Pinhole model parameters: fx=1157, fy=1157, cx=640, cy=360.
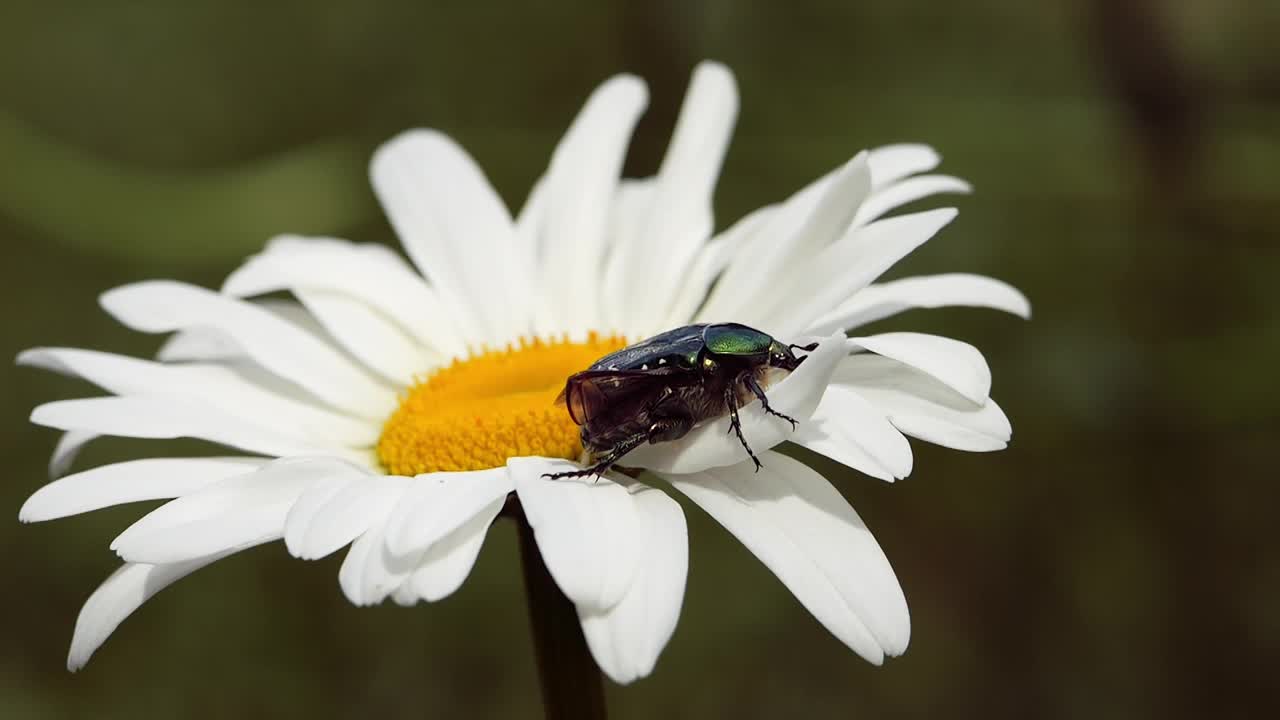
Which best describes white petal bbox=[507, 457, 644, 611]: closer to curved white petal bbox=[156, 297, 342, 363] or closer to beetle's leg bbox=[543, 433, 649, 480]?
beetle's leg bbox=[543, 433, 649, 480]

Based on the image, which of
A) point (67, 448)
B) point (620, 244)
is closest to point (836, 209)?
point (620, 244)

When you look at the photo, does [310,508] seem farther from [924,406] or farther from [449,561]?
[924,406]

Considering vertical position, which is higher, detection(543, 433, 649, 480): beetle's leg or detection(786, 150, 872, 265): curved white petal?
detection(786, 150, 872, 265): curved white petal

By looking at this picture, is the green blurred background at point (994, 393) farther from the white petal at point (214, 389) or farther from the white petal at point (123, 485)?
the white petal at point (123, 485)

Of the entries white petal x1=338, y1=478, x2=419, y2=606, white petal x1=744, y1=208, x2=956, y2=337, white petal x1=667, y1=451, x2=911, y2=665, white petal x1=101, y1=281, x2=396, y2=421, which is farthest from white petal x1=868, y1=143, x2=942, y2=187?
white petal x1=338, y1=478, x2=419, y2=606

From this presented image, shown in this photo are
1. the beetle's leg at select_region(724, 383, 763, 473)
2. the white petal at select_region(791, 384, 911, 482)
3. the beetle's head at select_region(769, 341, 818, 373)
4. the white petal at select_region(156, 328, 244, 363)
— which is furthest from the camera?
the white petal at select_region(156, 328, 244, 363)

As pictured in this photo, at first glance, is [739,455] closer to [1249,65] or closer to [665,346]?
[665,346]
